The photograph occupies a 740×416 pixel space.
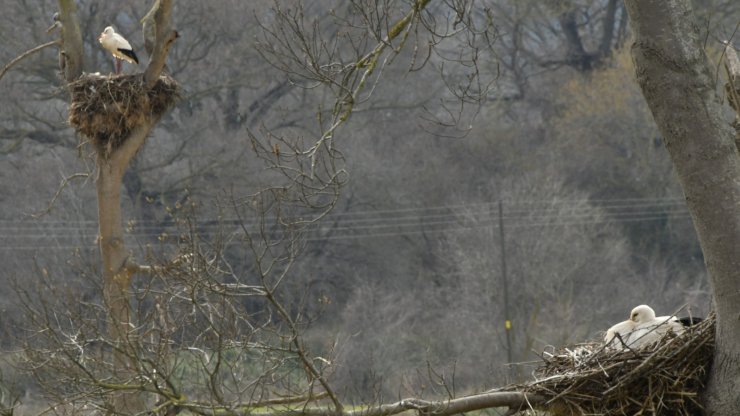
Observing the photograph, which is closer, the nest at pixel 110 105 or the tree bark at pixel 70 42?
the nest at pixel 110 105

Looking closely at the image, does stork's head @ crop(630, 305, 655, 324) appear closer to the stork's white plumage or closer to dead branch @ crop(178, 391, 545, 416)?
the stork's white plumage

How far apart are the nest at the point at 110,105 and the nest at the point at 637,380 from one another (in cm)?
688

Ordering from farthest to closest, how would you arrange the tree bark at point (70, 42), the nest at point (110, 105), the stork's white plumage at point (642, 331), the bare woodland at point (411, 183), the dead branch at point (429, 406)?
the bare woodland at point (411, 183)
the tree bark at point (70, 42)
the nest at point (110, 105)
the stork's white plumage at point (642, 331)
the dead branch at point (429, 406)

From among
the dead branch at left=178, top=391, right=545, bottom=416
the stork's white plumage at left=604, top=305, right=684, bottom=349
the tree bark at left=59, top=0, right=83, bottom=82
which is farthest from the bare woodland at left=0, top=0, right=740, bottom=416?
the stork's white plumage at left=604, top=305, right=684, bottom=349

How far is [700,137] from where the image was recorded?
662 centimetres

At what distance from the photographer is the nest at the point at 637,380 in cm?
656

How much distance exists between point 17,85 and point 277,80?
6.03 m

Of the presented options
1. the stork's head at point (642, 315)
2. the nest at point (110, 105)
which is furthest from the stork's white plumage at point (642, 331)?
the nest at point (110, 105)

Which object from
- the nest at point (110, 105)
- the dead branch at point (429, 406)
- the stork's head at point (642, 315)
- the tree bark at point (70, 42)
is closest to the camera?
the dead branch at point (429, 406)

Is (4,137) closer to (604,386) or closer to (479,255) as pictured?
(479,255)

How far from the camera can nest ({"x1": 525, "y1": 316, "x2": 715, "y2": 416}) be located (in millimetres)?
6559

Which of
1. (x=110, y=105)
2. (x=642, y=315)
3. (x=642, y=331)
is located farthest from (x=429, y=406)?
(x=110, y=105)

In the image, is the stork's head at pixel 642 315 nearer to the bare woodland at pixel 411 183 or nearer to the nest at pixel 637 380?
the nest at pixel 637 380

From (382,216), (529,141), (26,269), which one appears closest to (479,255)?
(382,216)
